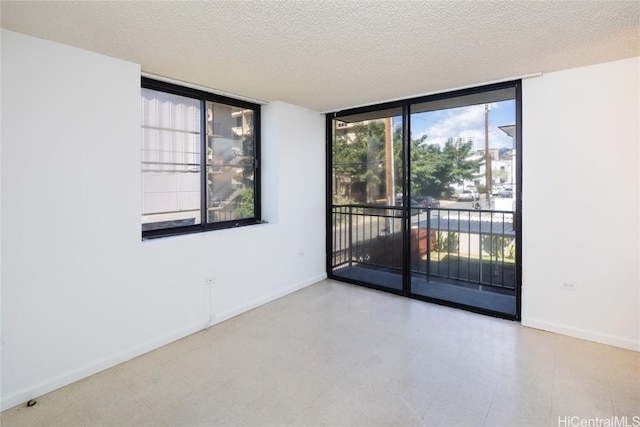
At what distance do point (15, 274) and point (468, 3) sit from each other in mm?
3160

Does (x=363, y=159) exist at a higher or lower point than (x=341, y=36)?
lower

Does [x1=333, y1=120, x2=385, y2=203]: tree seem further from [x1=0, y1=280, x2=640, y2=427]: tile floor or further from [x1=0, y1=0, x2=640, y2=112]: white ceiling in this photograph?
[x1=0, y1=280, x2=640, y2=427]: tile floor

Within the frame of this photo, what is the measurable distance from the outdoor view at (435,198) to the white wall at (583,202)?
270 millimetres

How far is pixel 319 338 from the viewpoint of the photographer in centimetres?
292

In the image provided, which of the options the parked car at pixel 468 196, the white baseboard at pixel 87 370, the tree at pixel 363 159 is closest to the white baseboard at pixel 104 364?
the white baseboard at pixel 87 370

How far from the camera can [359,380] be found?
2.30 metres

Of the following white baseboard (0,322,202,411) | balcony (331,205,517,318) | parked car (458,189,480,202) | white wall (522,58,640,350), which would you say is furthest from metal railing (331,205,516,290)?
white baseboard (0,322,202,411)

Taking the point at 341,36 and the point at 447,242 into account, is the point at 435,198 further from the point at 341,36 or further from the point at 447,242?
the point at 341,36

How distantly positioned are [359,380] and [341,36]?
2.33 meters

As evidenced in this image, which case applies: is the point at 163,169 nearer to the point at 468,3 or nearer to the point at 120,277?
the point at 120,277

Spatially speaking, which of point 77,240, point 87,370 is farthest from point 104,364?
point 77,240

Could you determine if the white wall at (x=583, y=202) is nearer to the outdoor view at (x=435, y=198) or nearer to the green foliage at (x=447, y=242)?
the outdoor view at (x=435, y=198)

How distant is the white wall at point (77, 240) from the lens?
210 cm

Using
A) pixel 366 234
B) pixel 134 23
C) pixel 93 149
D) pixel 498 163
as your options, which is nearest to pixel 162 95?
pixel 93 149
